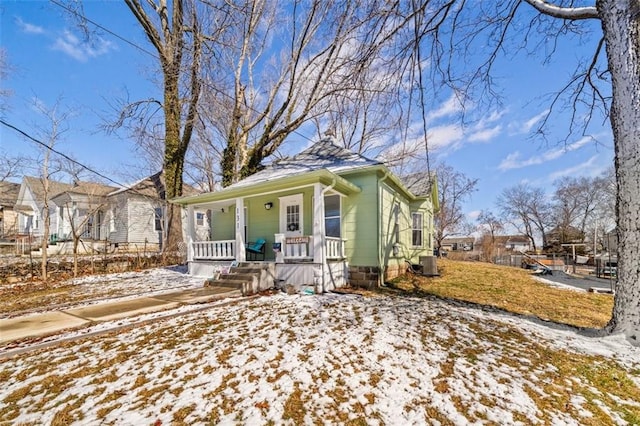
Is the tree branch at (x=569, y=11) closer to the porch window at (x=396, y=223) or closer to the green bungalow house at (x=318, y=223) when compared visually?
the green bungalow house at (x=318, y=223)

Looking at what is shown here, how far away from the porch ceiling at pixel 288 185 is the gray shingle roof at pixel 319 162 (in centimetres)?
70

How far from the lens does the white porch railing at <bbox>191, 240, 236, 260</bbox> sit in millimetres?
9242

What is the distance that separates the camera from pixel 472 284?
913 centimetres

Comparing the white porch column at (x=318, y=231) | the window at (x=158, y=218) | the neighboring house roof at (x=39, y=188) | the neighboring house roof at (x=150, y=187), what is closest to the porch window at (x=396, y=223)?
the white porch column at (x=318, y=231)

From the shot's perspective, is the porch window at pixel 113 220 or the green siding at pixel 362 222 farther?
the porch window at pixel 113 220

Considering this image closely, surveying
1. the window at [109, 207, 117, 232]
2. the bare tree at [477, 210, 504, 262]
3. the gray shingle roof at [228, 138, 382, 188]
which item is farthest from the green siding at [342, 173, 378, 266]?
the bare tree at [477, 210, 504, 262]

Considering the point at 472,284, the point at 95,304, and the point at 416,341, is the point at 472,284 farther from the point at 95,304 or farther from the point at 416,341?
the point at 95,304

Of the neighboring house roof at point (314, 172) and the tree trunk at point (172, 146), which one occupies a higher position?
the tree trunk at point (172, 146)

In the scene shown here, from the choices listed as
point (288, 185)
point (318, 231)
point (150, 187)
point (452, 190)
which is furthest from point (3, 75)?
point (452, 190)

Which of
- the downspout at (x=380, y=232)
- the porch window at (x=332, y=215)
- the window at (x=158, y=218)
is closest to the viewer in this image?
the downspout at (x=380, y=232)

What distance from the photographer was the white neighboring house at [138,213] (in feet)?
62.5

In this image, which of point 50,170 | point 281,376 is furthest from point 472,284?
point 50,170

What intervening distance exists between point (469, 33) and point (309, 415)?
7420 mm

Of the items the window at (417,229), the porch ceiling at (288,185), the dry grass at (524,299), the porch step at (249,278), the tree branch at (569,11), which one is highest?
the tree branch at (569,11)
